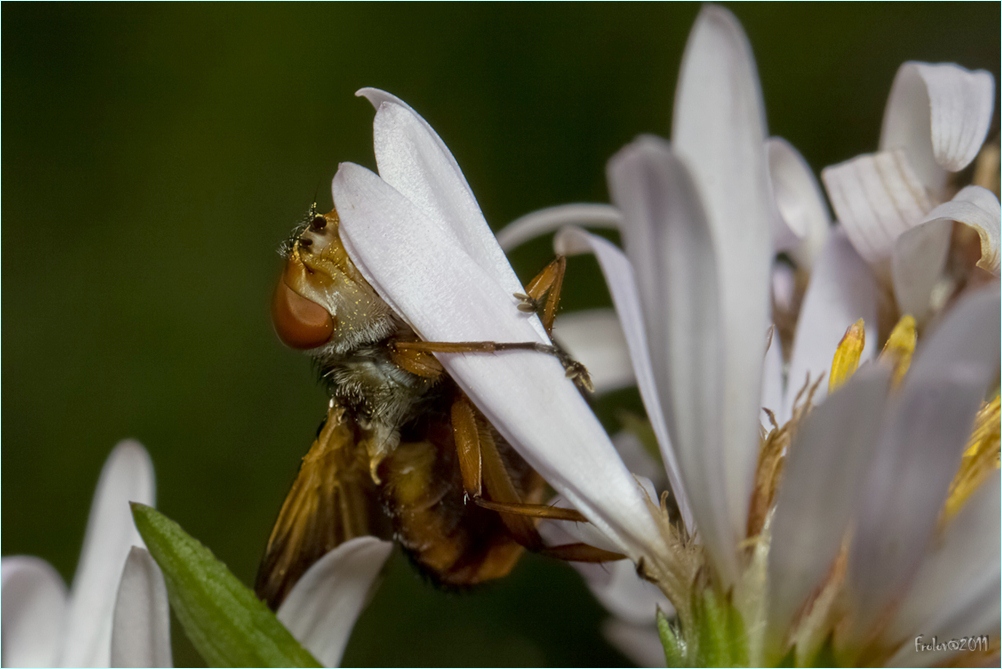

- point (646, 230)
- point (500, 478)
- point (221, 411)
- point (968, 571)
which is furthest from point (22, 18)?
point (968, 571)

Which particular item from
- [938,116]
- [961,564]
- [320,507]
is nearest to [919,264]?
[938,116]

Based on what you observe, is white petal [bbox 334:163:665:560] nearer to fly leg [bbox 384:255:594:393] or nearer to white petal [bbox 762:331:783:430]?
fly leg [bbox 384:255:594:393]

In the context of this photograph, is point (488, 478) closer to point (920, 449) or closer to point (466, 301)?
point (466, 301)

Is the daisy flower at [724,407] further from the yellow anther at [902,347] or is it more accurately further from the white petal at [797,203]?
the white petal at [797,203]

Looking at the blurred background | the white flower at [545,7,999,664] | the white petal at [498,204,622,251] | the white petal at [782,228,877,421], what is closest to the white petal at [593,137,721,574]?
the white flower at [545,7,999,664]

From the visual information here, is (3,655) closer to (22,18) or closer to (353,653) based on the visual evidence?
(353,653)
